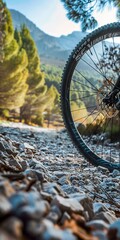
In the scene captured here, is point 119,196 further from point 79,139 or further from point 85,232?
point 85,232

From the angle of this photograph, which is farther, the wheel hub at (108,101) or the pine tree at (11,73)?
the pine tree at (11,73)

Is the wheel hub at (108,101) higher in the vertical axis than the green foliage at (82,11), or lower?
lower

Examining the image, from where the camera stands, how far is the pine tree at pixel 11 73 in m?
22.9

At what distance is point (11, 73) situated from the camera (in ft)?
77.2

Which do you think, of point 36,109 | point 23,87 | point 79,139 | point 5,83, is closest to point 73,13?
point 79,139

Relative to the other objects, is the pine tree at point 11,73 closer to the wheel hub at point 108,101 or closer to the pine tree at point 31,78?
the pine tree at point 31,78

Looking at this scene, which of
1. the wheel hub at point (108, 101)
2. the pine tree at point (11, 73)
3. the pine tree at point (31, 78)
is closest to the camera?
the wheel hub at point (108, 101)

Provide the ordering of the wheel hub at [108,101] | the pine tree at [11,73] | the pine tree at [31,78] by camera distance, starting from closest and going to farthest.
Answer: the wheel hub at [108,101] → the pine tree at [11,73] → the pine tree at [31,78]

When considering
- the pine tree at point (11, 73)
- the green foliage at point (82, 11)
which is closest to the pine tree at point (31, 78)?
the pine tree at point (11, 73)

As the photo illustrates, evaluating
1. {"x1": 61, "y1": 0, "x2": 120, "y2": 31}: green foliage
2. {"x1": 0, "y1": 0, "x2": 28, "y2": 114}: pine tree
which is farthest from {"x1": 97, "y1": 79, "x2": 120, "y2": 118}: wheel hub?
{"x1": 0, "y1": 0, "x2": 28, "y2": 114}: pine tree

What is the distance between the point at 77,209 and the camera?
3.36ft

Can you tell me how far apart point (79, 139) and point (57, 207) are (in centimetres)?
223

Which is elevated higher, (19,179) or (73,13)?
(73,13)

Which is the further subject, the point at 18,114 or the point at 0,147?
the point at 18,114
